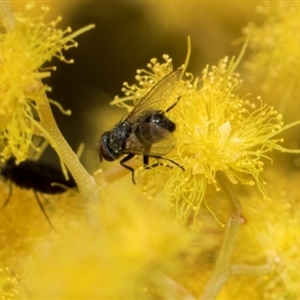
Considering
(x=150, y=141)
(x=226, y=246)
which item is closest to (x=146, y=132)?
(x=150, y=141)

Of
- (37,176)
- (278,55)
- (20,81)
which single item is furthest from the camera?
(278,55)

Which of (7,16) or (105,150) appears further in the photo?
(105,150)

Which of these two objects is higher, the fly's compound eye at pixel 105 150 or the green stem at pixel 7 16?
the green stem at pixel 7 16

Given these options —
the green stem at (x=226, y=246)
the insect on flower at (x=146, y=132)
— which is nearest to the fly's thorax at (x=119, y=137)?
the insect on flower at (x=146, y=132)

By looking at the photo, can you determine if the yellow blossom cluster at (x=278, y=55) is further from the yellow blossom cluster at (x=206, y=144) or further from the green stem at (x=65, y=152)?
the green stem at (x=65, y=152)

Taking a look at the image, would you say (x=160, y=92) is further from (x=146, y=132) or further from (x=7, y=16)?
(x=7, y=16)

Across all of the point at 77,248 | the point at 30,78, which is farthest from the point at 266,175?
the point at 30,78

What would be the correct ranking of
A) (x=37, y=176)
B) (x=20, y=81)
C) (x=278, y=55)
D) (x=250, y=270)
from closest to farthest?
(x=20, y=81) → (x=250, y=270) → (x=37, y=176) → (x=278, y=55)
